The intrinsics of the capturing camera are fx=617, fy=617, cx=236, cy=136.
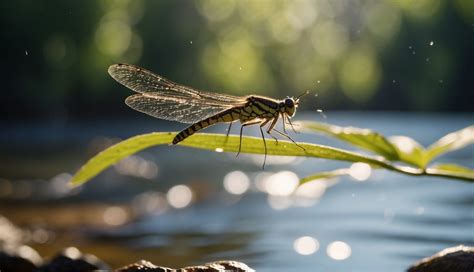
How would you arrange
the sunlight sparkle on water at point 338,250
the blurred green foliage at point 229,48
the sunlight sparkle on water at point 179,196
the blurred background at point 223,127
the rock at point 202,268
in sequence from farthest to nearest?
1. the blurred green foliage at point 229,48
2. the sunlight sparkle on water at point 179,196
3. the blurred background at point 223,127
4. the sunlight sparkle on water at point 338,250
5. the rock at point 202,268

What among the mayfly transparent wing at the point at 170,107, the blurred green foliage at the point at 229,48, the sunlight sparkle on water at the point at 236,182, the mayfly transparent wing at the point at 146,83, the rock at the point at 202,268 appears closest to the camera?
the rock at the point at 202,268

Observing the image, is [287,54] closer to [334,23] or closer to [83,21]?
[334,23]

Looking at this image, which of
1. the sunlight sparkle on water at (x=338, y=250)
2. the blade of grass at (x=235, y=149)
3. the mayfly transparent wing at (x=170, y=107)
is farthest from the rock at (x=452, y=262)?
the mayfly transparent wing at (x=170, y=107)

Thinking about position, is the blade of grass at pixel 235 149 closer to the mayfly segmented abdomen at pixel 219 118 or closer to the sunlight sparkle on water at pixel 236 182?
the mayfly segmented abdomen at pixel 219 118

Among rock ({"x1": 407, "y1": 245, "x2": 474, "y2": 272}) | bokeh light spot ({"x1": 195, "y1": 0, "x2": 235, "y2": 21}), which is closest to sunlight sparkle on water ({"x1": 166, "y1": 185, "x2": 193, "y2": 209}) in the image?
rock ({"x1": 407, "y1": 245, "x2": 474, "y2": 272})

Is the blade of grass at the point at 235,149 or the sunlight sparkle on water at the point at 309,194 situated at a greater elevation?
the sunlight sparkle on water at the point at 309,194

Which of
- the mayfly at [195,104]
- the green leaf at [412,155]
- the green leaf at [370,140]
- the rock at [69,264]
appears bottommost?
the rock at [69,264]

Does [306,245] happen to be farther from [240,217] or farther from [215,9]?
[215,9]
